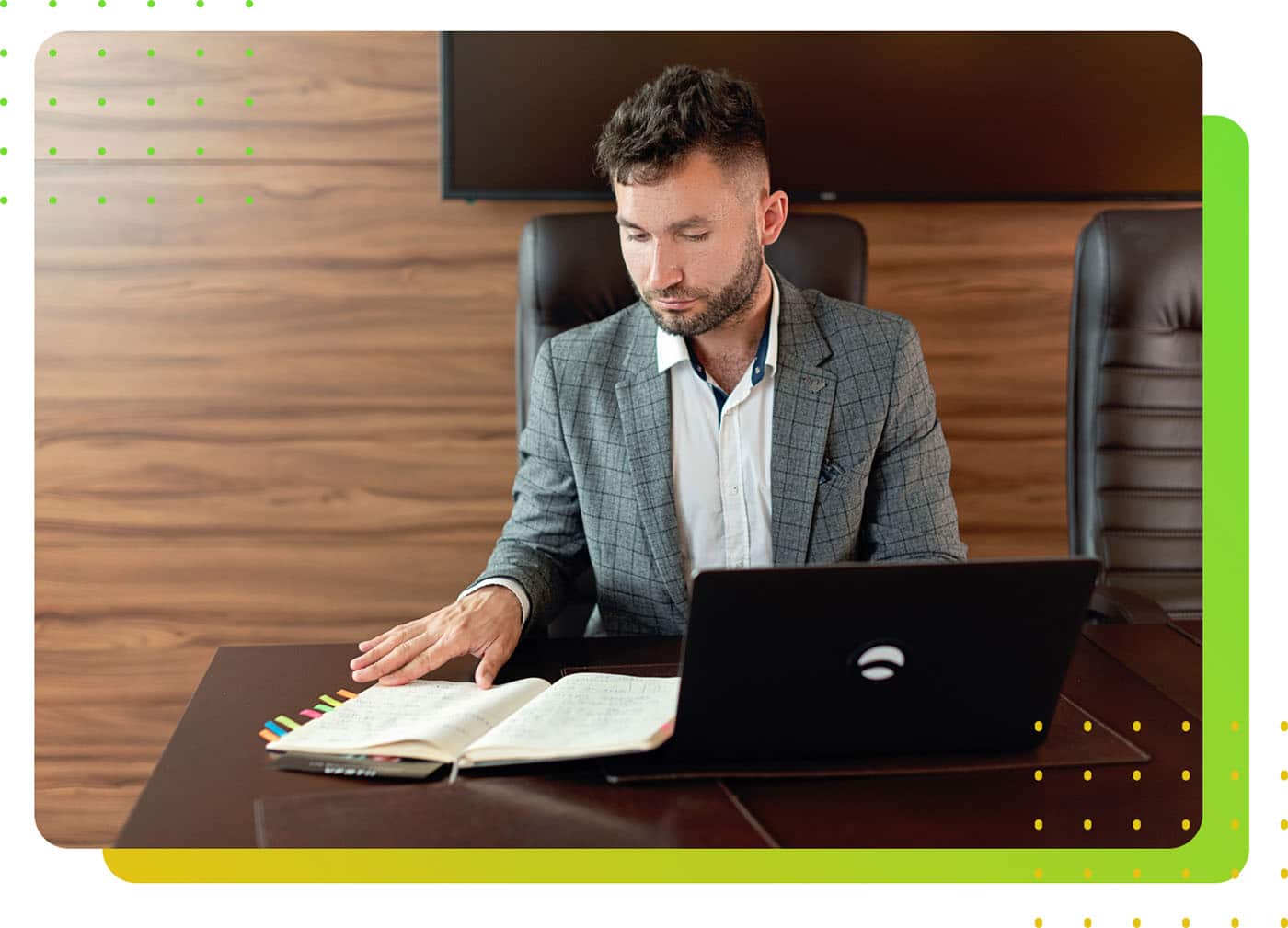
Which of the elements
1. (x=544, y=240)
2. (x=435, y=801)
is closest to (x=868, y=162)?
(x=544, y=240)

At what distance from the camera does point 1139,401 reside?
1662mm

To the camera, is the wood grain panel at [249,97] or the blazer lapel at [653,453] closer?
the blazer lapel at [653,453]

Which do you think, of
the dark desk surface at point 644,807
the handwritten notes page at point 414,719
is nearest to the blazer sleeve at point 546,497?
the handwritten notes page at point 414,719

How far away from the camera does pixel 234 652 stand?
1197mm

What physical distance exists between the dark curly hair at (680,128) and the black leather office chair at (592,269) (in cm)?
17

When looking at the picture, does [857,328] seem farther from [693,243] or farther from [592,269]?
[592,269]

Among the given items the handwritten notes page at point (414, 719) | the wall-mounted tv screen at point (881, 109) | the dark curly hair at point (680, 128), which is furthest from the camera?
the wall-mounted tv screen at point (881, 109)

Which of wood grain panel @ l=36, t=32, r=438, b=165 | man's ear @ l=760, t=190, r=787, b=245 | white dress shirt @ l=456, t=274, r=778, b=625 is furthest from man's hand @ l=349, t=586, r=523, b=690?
wood grain panel @ l=36, t=32, r=438, b=165

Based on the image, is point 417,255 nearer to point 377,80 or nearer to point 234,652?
point 377,80

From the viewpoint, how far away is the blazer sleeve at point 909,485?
1446 mm

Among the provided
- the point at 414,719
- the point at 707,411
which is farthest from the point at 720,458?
the point at 414,719

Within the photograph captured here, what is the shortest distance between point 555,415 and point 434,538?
62 cm

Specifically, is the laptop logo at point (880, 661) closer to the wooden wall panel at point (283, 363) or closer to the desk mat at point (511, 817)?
the desk mat at point (511, 817)

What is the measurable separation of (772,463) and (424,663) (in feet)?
1.65
